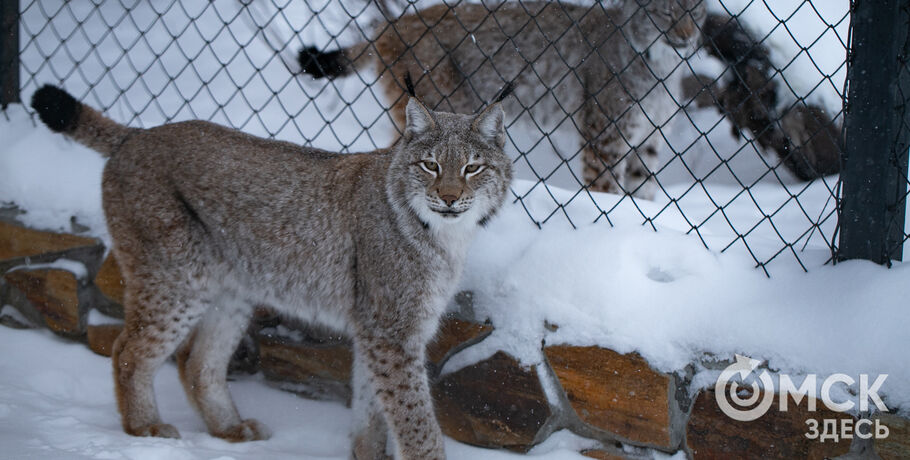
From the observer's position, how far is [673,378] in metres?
2.63

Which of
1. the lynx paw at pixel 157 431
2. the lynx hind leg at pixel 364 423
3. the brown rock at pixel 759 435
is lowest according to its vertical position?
the lynx paw at pixel 157 431

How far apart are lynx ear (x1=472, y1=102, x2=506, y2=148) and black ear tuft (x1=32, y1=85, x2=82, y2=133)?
59.1 inches

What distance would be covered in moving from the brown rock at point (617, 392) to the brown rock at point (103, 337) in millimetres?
1906

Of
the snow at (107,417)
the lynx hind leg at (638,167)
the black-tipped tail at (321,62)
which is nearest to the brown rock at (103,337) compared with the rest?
the snow at (107,417)

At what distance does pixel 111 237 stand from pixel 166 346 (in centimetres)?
44

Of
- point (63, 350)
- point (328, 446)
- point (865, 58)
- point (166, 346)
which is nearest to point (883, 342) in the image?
point (865, 58)

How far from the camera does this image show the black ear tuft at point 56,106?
3.05 meters

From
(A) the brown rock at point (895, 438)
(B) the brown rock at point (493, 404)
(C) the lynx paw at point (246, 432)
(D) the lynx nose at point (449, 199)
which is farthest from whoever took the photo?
(C) the lynx paw at point (246, 432)

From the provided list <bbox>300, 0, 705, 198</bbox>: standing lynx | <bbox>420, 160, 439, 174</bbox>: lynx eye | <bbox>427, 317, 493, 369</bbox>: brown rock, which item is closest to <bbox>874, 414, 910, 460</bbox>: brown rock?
<bbox>427, 317, 493, 369</bbox>: brown rock

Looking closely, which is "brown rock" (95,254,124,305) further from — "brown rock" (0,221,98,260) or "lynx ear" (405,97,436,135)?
"lynx ear" (405,97,436,135)

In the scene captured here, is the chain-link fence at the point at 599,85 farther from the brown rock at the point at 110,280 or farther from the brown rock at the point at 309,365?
the brown rock at the point at 309,365

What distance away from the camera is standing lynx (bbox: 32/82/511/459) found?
272 cm

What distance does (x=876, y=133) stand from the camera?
8.23ft

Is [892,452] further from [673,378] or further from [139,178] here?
[139,178]
